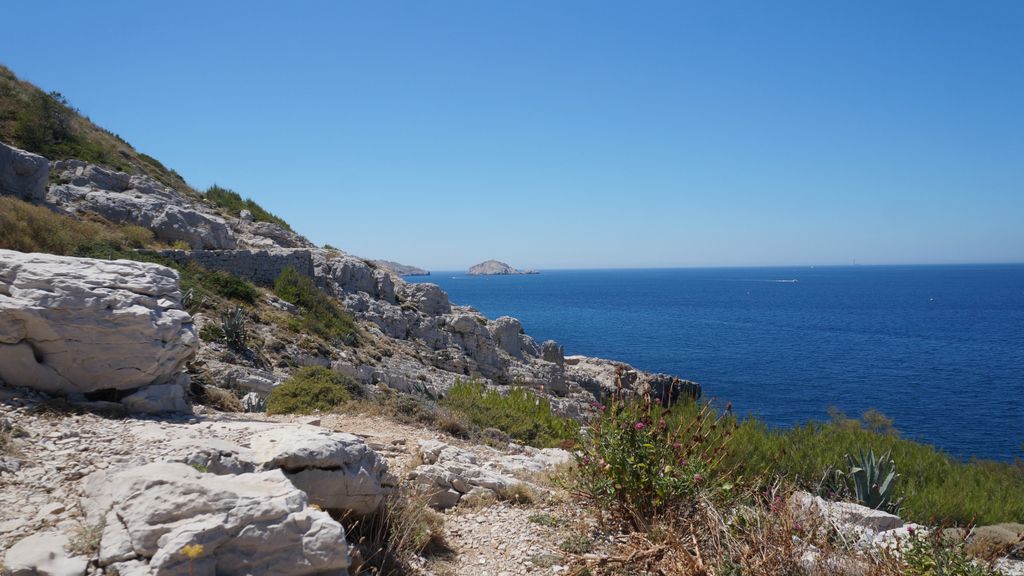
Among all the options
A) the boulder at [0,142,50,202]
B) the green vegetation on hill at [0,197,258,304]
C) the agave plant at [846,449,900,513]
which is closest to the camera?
the agave plant at [846,449,900,513]

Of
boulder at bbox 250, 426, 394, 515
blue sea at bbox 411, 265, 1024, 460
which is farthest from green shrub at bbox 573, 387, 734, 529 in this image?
blue sea at bbox 411, 265, 1024, 460

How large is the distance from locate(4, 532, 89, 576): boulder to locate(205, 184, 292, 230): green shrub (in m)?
30.4

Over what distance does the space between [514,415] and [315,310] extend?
11.9 metres

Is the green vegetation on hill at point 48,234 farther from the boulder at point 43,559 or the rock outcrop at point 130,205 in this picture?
the boulder at point 43,559

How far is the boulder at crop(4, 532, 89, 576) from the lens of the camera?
10.3 feet

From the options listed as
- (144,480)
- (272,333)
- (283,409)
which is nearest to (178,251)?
(272,333)

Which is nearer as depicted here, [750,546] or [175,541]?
[175,541]

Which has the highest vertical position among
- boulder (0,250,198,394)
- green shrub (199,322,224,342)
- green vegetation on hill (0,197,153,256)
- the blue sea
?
Answer: green vegetation on hill (0,197,153,256)

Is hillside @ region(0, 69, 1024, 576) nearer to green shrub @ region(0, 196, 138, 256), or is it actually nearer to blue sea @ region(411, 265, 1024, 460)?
green shrub @ region(0, 196, 138, 256)

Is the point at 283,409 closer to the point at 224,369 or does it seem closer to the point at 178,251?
the point at 224,369

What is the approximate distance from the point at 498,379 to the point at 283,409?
678 inches

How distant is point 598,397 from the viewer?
30.0m

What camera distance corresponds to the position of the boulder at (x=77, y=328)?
20.0 feet

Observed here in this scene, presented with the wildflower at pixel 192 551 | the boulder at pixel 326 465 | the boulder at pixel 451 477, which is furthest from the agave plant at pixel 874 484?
the wildflower at pixel 192 551
